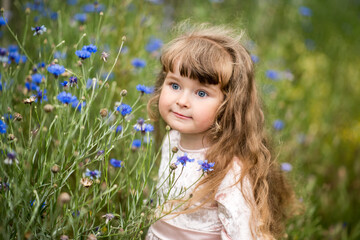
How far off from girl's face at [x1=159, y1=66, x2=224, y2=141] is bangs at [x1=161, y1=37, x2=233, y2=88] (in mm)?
25

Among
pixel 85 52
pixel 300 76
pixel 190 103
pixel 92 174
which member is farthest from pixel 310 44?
pixel 92 174

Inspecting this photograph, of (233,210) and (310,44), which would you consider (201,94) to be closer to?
(233,210)

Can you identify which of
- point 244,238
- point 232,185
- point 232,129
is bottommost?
point 244,238

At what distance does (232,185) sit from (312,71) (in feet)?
7.82

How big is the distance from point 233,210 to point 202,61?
54cm

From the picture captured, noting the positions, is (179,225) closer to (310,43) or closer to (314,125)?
(314,125)

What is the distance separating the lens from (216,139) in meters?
1.56

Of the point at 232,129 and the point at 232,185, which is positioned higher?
the point at 232,129

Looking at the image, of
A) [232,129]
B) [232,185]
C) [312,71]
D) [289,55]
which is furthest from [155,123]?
[289,55]

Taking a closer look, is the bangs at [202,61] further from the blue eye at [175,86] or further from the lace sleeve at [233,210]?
the lace sleeve at [233,210]

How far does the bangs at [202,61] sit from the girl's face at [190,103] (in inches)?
1.0

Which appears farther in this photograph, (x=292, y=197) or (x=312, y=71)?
(x=312, y=71)

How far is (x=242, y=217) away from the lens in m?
1.42

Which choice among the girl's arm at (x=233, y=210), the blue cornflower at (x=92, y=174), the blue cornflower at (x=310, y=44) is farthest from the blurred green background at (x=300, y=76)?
the blue cornflower at (x=92, y=174)
